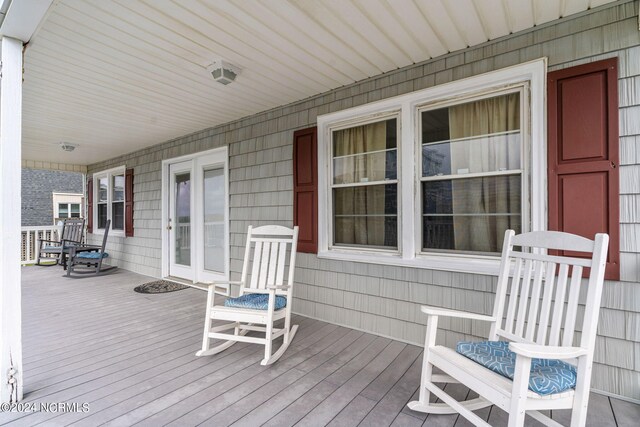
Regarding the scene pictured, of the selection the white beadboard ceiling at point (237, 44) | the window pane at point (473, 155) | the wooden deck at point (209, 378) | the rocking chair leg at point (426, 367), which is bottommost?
the wooden deck at point (209, 378)

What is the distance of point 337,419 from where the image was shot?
1774mm

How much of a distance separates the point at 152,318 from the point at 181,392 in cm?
174

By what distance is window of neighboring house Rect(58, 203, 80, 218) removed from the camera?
42.4 feet

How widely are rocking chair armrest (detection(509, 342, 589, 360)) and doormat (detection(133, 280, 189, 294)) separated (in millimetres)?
4641

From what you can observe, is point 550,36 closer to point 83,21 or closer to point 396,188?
point 396,188

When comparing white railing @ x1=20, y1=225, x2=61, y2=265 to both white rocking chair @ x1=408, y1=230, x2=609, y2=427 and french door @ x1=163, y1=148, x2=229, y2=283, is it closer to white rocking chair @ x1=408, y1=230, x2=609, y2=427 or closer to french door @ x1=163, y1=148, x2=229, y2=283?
french door @ x1=163, y1=148, x2=229, y2=283

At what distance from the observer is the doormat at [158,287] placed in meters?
4.68

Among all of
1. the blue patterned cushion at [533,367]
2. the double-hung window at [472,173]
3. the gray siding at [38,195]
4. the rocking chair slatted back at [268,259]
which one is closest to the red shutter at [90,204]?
the gray siding at [38,195]

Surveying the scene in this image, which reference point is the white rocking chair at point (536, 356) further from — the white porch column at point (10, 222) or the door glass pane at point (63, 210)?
the door glass pane at point (63, 210)

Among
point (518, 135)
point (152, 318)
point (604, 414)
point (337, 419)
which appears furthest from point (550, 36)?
point (152, 318)

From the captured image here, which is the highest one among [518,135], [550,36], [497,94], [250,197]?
[550,36]

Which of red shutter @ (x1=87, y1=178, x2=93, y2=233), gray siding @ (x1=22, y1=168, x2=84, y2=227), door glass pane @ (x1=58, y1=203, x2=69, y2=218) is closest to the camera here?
red shutter @ (x1=87, y1=178, x2=93, y2=233)

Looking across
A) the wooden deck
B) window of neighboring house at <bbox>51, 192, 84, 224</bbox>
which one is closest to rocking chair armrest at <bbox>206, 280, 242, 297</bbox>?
the wooden deck

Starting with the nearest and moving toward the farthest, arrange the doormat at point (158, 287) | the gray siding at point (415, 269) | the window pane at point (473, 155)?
the gray siding at point (415, 269), the window pane at point (473, 155), the doormat at point (158, 287)
